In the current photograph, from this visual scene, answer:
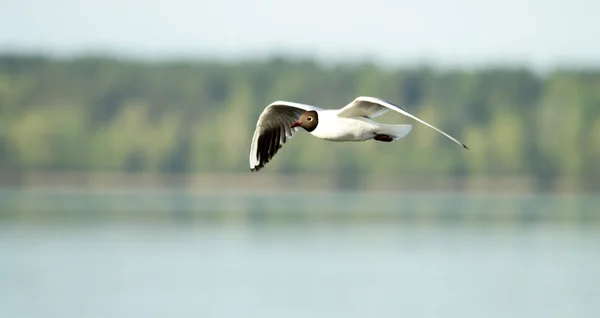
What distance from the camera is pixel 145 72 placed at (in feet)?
399

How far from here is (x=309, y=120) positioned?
2017 cm

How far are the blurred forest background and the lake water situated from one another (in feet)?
75.1

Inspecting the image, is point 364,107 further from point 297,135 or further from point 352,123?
point 297,135

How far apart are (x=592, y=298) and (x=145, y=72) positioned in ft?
286

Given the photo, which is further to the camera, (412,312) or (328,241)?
(328,241)

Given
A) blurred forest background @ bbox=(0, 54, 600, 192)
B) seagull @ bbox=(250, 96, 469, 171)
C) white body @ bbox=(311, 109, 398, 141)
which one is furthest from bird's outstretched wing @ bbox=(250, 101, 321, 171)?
blurred forest background @ bbox=(0, 54, 600, 192)

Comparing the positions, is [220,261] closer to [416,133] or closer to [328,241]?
[328,241]

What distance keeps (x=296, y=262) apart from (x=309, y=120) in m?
26.1

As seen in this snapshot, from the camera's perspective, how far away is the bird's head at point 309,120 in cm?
2011

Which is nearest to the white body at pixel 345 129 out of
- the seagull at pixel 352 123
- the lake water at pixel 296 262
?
the seagull at pixel 352 123

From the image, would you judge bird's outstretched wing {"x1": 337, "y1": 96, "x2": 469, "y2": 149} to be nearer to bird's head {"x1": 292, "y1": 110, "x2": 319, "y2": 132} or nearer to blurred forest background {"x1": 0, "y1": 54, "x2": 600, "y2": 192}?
bird's head {"x1": 292, "y1": 110, "x2": 319, "y2": 132}

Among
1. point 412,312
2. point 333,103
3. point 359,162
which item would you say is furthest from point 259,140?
point 333,103

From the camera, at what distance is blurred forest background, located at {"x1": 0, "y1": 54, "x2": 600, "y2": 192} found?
10031 cm

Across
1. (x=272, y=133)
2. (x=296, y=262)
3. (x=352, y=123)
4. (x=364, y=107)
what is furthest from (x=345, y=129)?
(x=296, y=262)
